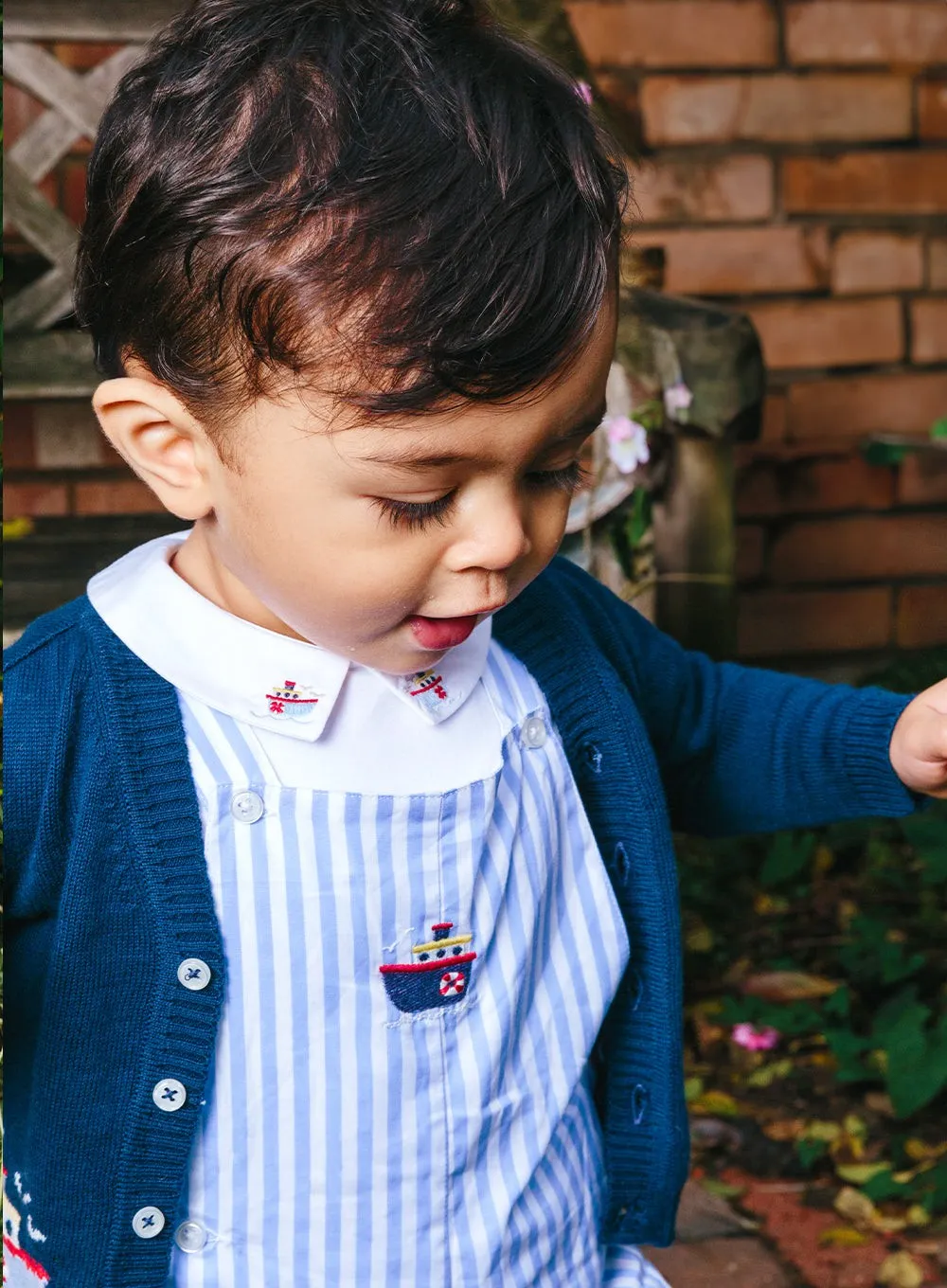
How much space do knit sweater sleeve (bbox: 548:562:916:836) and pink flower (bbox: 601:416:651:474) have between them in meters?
0.80

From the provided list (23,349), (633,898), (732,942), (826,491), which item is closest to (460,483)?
(633,898)

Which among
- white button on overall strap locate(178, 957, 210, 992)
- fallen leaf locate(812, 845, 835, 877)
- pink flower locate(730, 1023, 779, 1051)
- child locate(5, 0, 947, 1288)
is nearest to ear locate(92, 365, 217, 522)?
child locate(5, 0, 947, 1288)

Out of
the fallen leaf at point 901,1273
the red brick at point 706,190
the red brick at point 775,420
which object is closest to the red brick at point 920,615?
the red brick at point 775,420

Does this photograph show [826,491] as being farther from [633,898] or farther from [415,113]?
[415,113]

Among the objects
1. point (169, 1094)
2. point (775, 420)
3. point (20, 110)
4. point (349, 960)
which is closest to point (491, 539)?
point (349, 960)

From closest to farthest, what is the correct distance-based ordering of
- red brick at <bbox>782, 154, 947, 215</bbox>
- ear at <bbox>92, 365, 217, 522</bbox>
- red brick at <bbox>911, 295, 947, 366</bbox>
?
ear at <bbox>92, 365, 217, 522</bbox>, red brick at <bbox>782, 154, 947, 215</bbox>, red brick at <bbox>911, 295, 947, 366</bbox>

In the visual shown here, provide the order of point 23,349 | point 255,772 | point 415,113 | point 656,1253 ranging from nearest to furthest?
point 415,113
point 255,772
point 656,1253
point 23,349

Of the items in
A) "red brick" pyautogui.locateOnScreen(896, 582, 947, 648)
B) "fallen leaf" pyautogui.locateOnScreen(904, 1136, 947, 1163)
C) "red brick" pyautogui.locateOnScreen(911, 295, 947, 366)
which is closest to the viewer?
"fallen leaf" pyautogui.locateOnScreen(904, 1136, 947, 1163)

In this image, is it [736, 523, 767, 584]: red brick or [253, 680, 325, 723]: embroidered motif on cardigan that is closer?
[253, 680, 325, 723]: embroidered motif on cardigan

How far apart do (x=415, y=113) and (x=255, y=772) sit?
47 centimetres

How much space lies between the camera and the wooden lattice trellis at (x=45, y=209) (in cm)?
250

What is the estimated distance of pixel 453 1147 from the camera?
117 centimetres

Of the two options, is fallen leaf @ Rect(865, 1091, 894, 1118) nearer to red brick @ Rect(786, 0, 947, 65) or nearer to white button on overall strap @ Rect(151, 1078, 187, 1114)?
white button on overall strap @ Rect(151, 1078, 187, 1114)

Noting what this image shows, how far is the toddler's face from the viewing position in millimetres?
961
